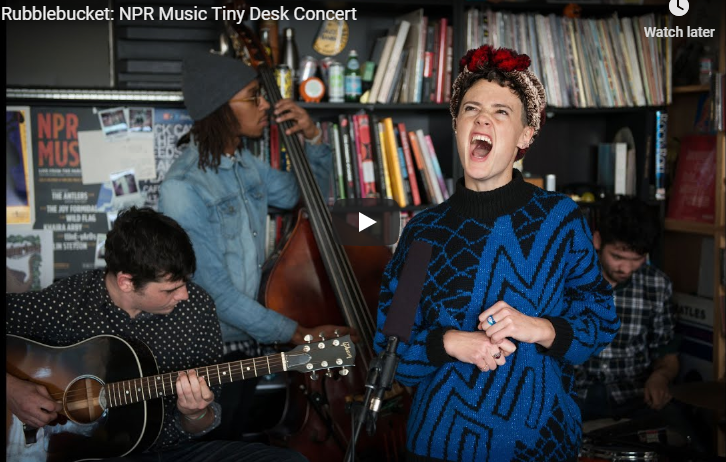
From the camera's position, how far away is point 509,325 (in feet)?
4.33

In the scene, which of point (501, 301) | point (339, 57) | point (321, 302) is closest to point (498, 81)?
point (501, 301)

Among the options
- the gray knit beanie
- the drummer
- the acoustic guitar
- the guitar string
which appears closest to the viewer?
the guitar string

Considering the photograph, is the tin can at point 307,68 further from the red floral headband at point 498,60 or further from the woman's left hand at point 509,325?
the woman's left hand at point 509,325

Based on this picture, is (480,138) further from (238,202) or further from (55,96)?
(55,96)

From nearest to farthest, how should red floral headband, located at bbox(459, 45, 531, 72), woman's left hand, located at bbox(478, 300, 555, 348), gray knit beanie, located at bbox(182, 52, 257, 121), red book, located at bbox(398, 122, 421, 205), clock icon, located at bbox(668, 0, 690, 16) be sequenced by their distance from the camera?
woman's left hand, located at bbox(478, 300, 555, 348), red floral headband, located at bbox(459, 45, 531, 72), gray knit beanie, located at bbox(182, 52, 257, 121), red book, located at bbox(398, 122, 421, 205), clock icon, located at bbox(668, 0, 690, 16)

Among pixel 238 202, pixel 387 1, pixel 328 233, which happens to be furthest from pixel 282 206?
pixel 387 1

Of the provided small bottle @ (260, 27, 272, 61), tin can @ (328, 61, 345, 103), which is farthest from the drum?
small bottle @ (260, 27, 272, 61)

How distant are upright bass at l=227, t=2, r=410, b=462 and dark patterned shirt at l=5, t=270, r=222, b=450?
1.07 feet

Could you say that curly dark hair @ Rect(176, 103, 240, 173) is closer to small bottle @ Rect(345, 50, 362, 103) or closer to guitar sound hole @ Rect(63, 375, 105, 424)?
small bottle @ Rect(345, 50, 362, 103)

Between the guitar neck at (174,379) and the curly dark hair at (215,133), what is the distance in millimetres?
785

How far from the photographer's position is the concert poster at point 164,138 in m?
2.85

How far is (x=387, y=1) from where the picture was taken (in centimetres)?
277

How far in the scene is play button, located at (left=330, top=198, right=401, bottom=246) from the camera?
106 inches

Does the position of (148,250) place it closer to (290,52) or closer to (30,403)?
(30,403)
